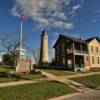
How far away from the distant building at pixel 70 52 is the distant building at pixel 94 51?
1.38 m

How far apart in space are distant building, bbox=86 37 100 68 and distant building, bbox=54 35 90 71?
1380 mm

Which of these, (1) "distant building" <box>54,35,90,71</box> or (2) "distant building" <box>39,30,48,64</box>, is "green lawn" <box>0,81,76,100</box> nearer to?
(1) "distant building" <box>54,35,90,71</box>

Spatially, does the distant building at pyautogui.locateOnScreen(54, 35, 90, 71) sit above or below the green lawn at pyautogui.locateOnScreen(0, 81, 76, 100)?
above

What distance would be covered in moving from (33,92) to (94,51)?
3655 cm

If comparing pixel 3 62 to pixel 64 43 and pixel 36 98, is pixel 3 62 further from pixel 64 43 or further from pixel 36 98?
pixel 36 98

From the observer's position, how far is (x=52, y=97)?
621 inches

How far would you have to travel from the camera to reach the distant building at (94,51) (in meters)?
49.1

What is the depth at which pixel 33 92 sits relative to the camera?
16.3 metres

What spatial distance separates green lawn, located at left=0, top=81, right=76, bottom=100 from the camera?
14.7 meters

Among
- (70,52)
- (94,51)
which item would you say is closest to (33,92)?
(70,52)

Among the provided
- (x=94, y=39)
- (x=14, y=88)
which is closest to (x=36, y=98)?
(x=14, y=88)

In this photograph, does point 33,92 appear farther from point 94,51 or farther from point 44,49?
point 44,49

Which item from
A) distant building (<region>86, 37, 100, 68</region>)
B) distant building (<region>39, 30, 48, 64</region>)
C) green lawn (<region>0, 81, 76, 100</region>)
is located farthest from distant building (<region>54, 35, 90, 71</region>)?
green lawn (<region>0, 81, 76, 100</region>)

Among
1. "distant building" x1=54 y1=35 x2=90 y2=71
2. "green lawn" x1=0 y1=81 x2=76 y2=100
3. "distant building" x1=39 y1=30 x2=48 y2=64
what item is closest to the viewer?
"green lawn" x1=0 y1=81 x2=76 y2=100
